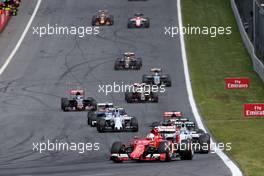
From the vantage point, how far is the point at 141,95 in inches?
1753

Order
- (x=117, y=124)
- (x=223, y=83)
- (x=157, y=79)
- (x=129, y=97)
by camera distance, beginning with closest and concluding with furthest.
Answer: (x=117, y=124) → (x=129, y=97) → (x=157, y=79) → (x=223, y=83)

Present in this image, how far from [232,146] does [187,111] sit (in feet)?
31.5

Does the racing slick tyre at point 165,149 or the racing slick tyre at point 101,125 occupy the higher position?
the racing slick tyre at point 101,125

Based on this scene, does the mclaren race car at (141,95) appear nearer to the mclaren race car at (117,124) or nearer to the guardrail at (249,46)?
the mclaren race car at (117,124)

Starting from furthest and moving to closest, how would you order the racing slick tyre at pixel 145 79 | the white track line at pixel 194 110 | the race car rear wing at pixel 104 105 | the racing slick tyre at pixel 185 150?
the racing slick tyre at pixel 145 79 → the race car rear wing at pixel 104 105 → the racing slick tyre at pixel 185 150 → the white track line at pixel 194 110

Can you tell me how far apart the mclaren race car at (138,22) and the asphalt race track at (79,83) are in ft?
1.29

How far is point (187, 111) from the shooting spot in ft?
142

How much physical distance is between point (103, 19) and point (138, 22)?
2424mm


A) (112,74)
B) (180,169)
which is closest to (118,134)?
(180,169)

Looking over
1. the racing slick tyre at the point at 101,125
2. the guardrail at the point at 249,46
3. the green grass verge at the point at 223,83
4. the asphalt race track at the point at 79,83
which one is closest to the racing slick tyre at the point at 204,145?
the green grass verge at the point at 223,83

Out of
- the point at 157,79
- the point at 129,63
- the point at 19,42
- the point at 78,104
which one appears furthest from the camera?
the point at 19,42

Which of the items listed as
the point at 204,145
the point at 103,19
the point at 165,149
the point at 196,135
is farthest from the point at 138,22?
the point at 165,149

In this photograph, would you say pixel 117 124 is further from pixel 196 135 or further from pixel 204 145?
pixel 204 145

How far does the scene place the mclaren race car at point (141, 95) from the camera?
4462 cm
